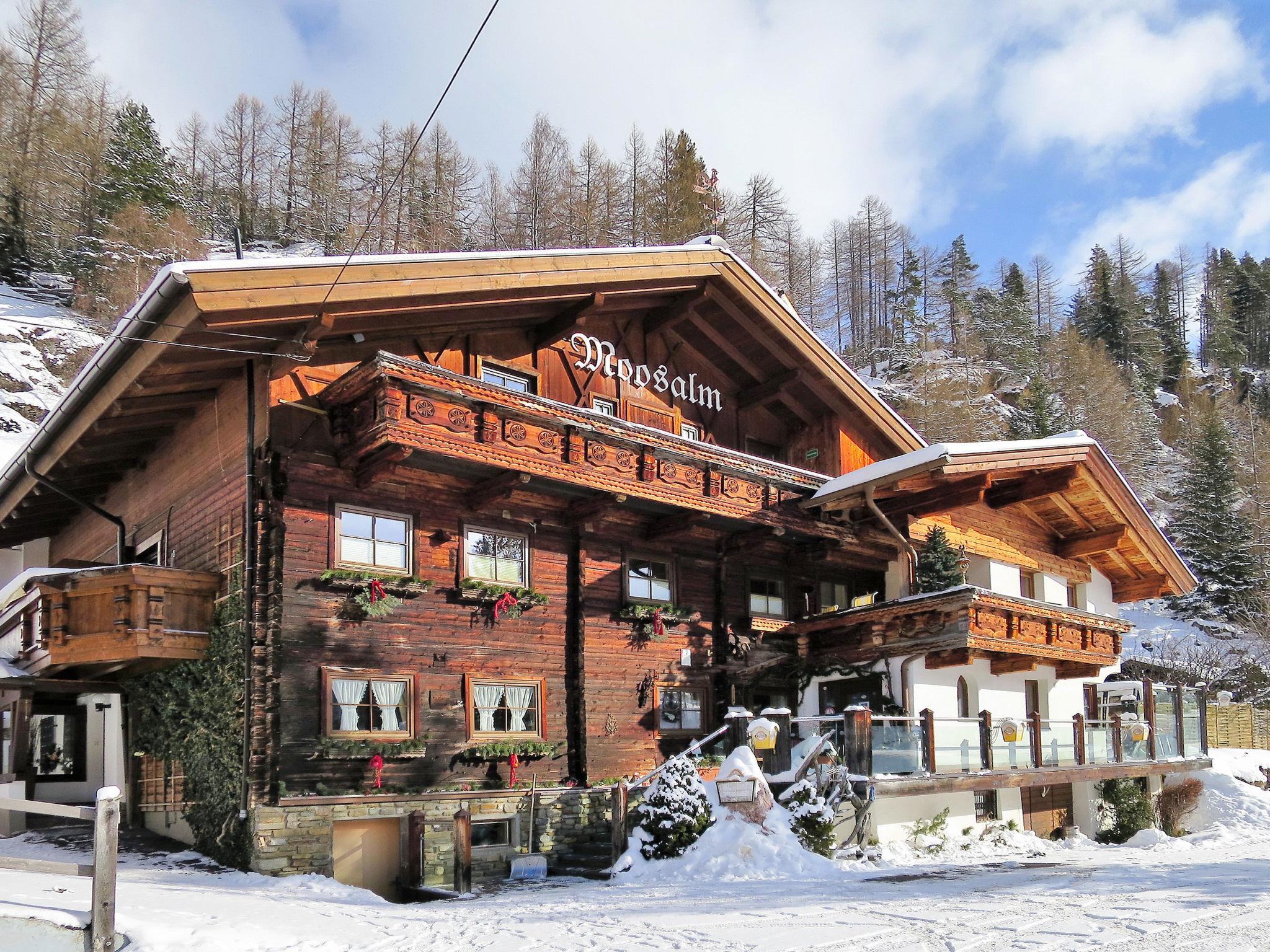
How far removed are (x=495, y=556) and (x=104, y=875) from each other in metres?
9.52

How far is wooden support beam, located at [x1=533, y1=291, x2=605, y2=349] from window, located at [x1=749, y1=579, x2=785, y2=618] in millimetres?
6250

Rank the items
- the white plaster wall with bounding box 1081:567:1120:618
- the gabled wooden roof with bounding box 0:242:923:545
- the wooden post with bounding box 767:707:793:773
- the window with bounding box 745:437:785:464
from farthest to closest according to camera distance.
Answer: the white plaster wall with bounding box 1081:567:1120:618 < the window with bounding box 745:437:785:464 < the wooden post with bounding box 767:707:793:773 < the gabled wooden roof with bounding box 0:242:923:545

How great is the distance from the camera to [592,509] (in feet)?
60.0

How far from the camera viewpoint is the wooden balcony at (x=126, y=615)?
49.8 ft

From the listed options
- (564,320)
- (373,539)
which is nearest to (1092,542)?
(564,320)

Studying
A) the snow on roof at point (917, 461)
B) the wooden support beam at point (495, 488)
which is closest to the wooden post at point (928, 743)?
the snow on roof at point (917, 461)

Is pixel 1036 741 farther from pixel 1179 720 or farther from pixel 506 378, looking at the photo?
pixel 506 378

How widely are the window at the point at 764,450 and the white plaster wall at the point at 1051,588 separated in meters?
7.37

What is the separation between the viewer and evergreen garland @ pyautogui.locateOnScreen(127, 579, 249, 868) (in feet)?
48.4

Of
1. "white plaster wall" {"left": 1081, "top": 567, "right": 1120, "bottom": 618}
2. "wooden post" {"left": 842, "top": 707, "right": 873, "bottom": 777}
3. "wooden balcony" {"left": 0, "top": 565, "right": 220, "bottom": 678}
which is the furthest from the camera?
"white plaster wall" {"left": 1081, "top": 567, "right": 1120, "bottom": 618}

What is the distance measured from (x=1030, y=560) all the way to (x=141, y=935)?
21188 mm

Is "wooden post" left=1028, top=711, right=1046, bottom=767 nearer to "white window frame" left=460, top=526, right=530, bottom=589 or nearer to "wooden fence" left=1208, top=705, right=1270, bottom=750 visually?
"white window frame" left=460, top=526, right=530, bottom=589

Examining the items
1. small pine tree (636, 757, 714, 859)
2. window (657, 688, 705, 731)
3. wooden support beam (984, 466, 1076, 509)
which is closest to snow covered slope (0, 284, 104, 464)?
window (657, 688, 705, 731)

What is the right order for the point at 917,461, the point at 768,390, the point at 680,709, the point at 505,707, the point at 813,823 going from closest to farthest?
the point at 813,823, the point at 505,707, the point at 917,461, the point at 680,709, the point at 768,390
